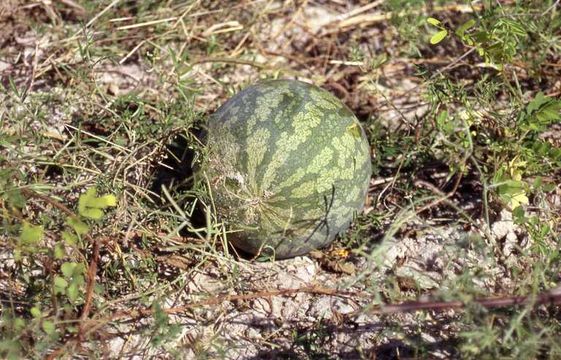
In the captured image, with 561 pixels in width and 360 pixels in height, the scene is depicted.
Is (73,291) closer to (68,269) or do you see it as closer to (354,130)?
(68,269)

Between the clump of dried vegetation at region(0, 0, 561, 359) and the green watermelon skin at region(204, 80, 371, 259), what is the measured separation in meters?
0.12

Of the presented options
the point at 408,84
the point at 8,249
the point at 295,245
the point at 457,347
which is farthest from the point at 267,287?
the point at 408,84

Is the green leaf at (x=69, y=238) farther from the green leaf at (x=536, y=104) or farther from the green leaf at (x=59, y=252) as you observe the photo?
the green leaf at (x=536, y=104)

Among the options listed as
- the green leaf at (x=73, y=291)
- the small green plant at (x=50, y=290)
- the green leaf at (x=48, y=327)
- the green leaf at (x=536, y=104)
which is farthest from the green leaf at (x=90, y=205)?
the green leaf at (x=536, y=104)

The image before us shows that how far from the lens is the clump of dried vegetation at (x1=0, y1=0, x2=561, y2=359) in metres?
2.90

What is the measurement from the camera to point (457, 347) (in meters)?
2.86

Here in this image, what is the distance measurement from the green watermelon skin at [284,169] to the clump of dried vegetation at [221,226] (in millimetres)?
125

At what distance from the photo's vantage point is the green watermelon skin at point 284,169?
3.04 metres

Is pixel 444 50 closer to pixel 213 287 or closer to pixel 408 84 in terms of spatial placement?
pixel 408 84

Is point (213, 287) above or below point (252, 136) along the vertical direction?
below

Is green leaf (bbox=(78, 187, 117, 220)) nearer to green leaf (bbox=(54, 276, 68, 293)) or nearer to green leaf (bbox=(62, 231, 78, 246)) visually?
green leaf (bbox=(62, 231, 78, 246))

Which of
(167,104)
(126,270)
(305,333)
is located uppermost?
(167,104)

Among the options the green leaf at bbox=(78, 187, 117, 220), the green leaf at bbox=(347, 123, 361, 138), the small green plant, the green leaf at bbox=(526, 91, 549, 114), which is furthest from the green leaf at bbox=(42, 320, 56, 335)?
the green leaf at bbox=(526, 91, 549, 114)

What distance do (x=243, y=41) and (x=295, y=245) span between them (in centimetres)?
163
